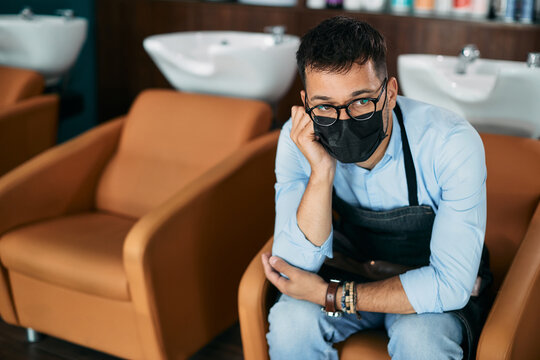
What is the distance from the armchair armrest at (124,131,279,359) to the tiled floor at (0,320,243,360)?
0.27 feet

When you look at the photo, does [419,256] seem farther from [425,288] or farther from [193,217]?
[193,217]

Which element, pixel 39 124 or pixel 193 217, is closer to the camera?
pixel 193 217

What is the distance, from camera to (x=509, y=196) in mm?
1701

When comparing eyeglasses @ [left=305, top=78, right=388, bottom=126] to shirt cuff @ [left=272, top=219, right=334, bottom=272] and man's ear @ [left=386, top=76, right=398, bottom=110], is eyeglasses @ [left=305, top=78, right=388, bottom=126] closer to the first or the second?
man's ear @ [left=386, top=76, right=398, bottom=110]

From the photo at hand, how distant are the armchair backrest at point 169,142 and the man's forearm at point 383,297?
2.88 ft

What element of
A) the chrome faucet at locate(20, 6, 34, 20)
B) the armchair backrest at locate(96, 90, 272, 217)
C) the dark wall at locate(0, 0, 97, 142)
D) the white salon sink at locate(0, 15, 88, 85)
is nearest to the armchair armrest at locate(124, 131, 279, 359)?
the armchair backrest at locate(96, 90, 272, 217)

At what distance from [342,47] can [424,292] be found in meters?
0.55

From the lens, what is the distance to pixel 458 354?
1.33 metres

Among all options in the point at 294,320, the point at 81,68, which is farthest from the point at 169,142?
the point at 81,68

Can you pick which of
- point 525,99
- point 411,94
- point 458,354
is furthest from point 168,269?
point 525,99

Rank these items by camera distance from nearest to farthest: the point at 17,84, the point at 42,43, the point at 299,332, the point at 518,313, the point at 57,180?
1. the point at 518,313
2. the point at 299,332
3. the point at 57,180
4. the point at 17,84
5. the point at 42,43

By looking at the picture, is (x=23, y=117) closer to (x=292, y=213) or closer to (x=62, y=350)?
(x=62, y=350)

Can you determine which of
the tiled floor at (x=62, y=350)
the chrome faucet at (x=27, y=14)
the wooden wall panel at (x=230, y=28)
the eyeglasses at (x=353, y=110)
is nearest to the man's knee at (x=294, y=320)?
the eyeglasses at (x=353, y=110)

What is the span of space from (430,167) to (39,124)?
1868 millimetres
